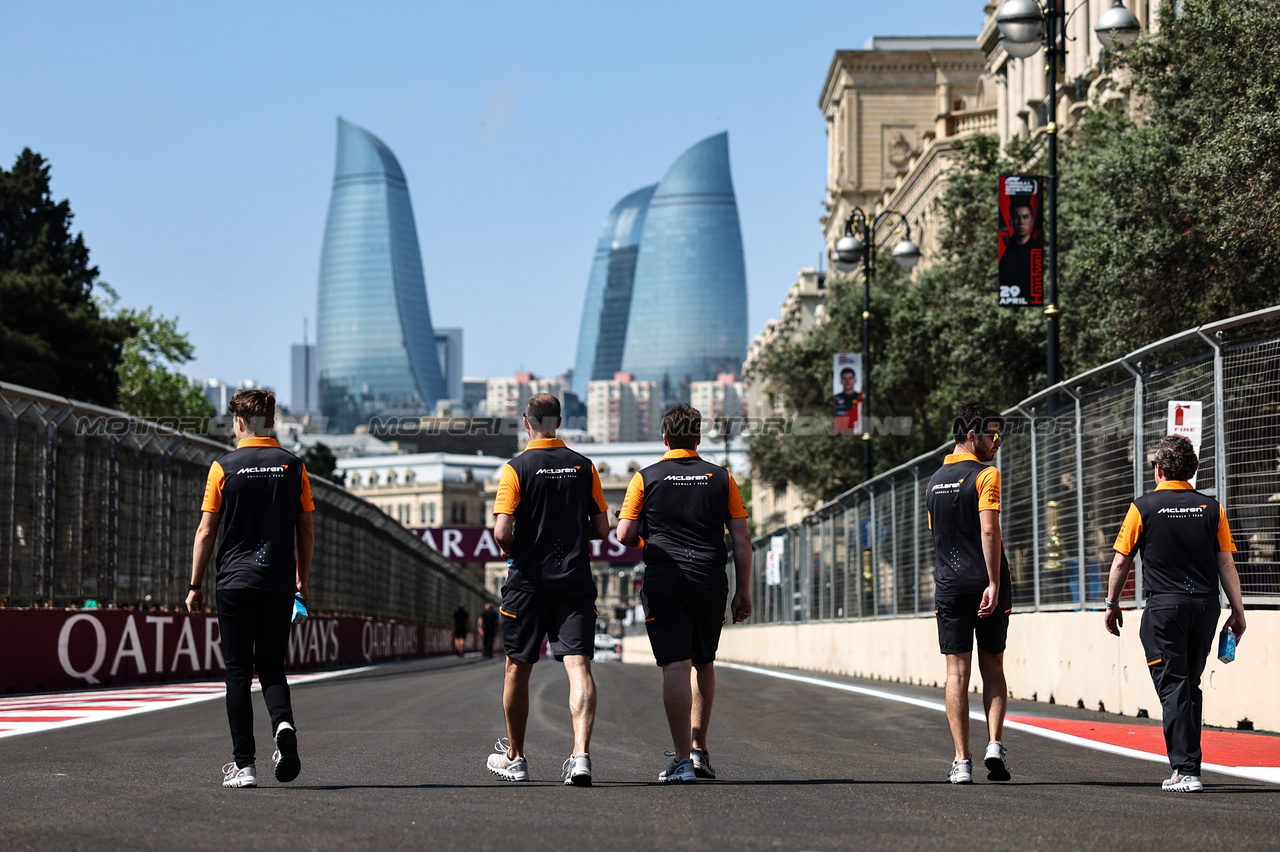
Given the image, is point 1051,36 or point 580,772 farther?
point 1051,36

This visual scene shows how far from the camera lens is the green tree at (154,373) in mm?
79688

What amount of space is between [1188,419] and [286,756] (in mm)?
7219

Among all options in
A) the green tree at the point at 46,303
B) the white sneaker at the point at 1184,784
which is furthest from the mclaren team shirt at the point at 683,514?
the green tree at the point at 46,303

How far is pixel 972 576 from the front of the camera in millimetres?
8312

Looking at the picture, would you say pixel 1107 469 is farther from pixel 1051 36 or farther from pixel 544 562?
pixel 1051 36

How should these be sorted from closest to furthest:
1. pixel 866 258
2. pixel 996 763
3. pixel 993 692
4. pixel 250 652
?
pixel 250 652
pixel 996 763
pixel 993 692
pixel 866 258

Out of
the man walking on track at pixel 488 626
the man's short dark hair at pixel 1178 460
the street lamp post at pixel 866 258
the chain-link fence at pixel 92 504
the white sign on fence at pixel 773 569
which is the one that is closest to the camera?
the man's short dark hair at pixel 1178 460

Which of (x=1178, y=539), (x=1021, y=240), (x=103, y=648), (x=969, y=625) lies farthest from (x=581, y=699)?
(x=1021, y=240)

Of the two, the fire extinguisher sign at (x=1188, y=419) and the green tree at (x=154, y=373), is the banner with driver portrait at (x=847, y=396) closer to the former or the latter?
the fire extinguisher sign at (x=1188, y=419)

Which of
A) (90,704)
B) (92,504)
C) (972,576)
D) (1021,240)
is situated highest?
(1021,240)

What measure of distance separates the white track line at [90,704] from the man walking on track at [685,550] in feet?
16.5

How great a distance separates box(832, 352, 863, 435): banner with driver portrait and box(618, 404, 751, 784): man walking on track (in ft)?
93.7

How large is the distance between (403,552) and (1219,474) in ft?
111

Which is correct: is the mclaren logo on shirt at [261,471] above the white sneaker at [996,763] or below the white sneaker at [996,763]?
above
